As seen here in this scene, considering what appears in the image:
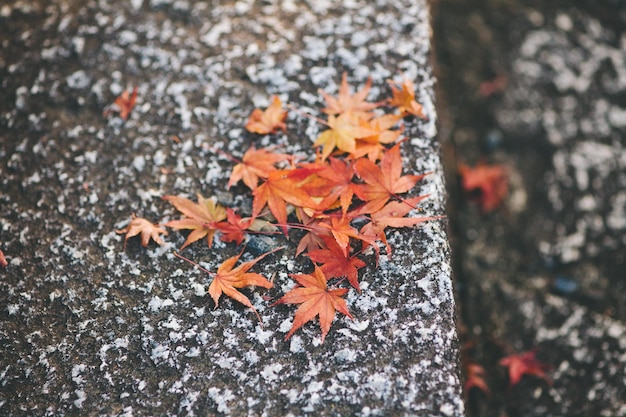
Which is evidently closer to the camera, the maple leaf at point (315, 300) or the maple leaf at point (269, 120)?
the maple leaf at point (315, 300)

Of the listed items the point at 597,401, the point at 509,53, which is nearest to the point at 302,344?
the point at 597,401

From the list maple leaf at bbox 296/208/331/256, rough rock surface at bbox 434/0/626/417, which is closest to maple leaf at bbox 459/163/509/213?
rough rock surface at bbox 434/0/626/417

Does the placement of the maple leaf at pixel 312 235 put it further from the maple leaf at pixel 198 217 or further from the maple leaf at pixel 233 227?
the maple leaf at pixel 198 217

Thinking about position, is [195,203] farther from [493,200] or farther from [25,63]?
[493,200]

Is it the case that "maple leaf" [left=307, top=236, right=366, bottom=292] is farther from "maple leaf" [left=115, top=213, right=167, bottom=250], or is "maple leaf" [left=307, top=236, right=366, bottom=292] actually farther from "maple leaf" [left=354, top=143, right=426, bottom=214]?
"maple leaf" [left=115, top=213, right=167, bottom=250]

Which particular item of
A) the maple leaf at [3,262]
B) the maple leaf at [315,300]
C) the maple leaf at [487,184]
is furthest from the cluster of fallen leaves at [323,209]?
the maple leaf at [487,184]

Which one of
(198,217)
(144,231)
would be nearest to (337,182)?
(198,217)

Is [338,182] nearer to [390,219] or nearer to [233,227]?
[390,219]
